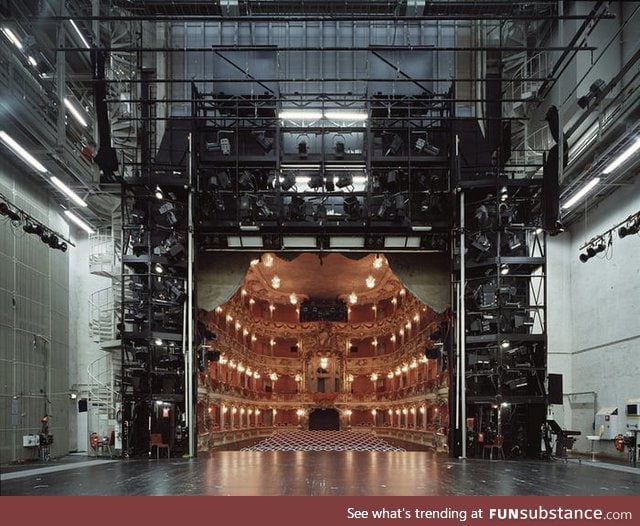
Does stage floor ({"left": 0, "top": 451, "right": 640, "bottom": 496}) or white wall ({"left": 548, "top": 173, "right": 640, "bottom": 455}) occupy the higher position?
white wall ({"left": 548, "top": 173, "right": 640, "bottom": 455})

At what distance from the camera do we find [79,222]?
29625 mm

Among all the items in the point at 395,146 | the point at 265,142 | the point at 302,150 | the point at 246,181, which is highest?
the point at 265,142

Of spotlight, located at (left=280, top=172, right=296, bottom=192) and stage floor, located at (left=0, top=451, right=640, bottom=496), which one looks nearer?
stage floor, located at (left=0, top=451, right=640, bottom=496)

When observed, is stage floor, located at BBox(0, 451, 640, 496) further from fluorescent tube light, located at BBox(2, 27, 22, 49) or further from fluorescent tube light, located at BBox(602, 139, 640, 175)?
fluorescent tube light, located at BBox(2, 27, 22, 49)

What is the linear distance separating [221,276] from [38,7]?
10179mm

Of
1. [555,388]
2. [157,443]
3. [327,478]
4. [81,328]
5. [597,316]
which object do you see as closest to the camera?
[327,478]

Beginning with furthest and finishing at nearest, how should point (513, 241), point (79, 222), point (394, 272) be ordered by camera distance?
1. point (79, 222)
2. point (394, 272)
3. point (513, 241)

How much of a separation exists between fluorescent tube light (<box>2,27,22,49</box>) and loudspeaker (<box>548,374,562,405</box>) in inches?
729

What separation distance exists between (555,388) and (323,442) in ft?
53.5

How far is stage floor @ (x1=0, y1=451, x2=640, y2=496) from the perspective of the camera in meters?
13.4

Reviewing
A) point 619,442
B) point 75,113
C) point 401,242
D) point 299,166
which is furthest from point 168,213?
point 619,442

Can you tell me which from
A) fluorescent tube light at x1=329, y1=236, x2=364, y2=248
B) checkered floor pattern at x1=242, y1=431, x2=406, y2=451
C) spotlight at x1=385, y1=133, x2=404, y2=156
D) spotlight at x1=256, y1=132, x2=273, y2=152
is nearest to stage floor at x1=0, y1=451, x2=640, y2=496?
fluorescent tube light at x1=329, y1=236, x2=364, y2=248

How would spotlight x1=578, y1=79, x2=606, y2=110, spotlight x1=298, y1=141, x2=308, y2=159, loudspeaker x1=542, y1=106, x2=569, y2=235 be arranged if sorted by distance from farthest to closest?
spotlight x1=298, y1=141, x2=308, y2=159 < loudspeaker x1=542, y1=106, x2=569, y2=235 < spotlight x1=578, y1=79, x2=606, y2=110

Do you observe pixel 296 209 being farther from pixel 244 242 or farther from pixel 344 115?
pixel 344 115
